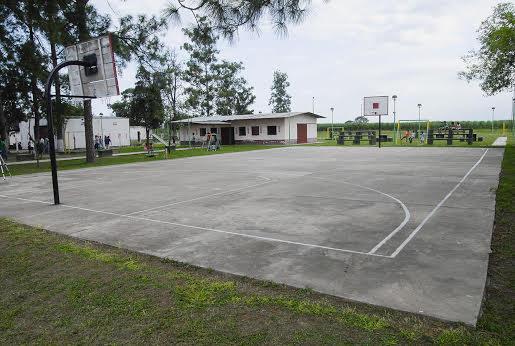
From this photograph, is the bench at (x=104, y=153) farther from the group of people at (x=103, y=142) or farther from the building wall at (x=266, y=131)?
the building wall at (x=266, y=131)

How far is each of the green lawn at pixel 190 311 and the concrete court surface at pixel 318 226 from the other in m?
0.21

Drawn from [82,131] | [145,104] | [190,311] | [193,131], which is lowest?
[190,311]

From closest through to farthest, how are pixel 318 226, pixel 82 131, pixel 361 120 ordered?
pixel 318 226 → pixel 82 131 → pixel 361 120

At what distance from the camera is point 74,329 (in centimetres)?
321

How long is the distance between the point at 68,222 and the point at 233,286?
4.58 m

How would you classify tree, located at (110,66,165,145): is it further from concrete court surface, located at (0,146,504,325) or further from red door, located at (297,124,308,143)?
red door, located at (297,124,308,143)

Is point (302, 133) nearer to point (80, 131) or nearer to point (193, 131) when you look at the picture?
point (193, 131)

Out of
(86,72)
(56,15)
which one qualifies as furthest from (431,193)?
(86,72)

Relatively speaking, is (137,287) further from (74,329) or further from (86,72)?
(86,72)

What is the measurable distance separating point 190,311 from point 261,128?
3692cm

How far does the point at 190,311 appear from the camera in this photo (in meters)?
3.44

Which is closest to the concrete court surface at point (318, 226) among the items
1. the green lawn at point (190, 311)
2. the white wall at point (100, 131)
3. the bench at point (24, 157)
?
the green lawn at point (190, 311)

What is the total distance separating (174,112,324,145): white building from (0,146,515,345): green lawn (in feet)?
111

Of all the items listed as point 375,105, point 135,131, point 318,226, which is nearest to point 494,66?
point 375,105
